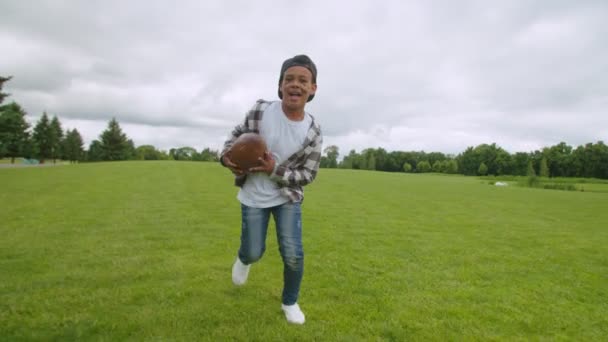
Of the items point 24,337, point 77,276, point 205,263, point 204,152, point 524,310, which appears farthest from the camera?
point 204,152

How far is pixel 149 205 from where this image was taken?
1250cm

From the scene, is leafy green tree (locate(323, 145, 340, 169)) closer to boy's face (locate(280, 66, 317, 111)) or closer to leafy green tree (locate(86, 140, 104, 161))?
leafy green tree (locate(86, 140, 104, 161))

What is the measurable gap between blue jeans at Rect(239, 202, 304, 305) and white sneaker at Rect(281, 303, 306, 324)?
50mm

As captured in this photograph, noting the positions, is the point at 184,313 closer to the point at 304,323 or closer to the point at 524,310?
the point at 304,323

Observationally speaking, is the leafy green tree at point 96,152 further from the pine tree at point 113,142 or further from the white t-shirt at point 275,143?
the white t-shirt at point 275,143

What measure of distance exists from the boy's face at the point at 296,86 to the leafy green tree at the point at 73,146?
9270cm

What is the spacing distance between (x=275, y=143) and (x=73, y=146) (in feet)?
309

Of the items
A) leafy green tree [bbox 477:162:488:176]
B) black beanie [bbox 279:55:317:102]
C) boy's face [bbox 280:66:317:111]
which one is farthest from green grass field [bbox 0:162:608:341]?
leafy green tree [bbox 477:162:488:176]

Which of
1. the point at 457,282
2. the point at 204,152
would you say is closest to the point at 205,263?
the point at 457,282

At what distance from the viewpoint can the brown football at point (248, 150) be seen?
3541mm

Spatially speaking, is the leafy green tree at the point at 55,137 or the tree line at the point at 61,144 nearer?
the tree line at the point at 61,144

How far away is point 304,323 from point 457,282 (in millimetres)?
2822

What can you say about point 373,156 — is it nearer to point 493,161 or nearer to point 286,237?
point 493,161

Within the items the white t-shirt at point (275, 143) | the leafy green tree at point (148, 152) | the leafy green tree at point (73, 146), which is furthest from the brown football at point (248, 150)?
the leafy green tree at point (148, 152)
